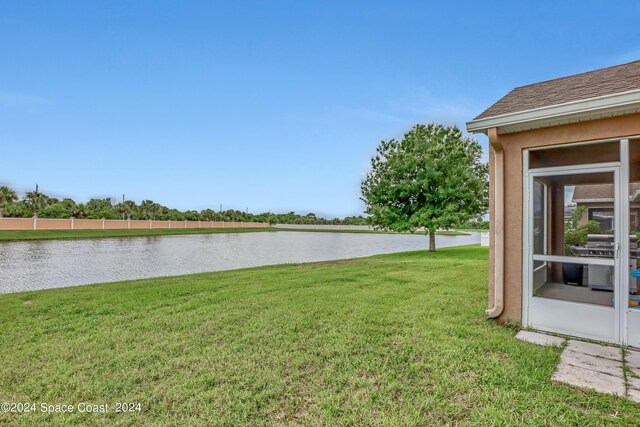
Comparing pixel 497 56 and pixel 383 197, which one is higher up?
pixel 497 56

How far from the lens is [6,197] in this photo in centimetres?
3897

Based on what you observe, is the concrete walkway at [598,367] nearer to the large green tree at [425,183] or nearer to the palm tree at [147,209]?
the large green tree at [425,183]

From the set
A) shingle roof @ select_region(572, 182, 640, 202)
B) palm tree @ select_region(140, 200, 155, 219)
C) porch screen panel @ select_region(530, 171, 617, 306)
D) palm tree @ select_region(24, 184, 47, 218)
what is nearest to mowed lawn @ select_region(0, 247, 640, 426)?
porch screen panel @ select_region(530, 171, 617, 306)

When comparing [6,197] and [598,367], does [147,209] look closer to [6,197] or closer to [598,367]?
[6,197]

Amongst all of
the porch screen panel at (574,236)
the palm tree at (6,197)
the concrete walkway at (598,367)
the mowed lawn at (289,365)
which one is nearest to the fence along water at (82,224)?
the palm tree at (6,197)

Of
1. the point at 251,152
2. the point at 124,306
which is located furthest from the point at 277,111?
the point at 124,306

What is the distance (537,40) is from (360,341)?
15.8 m

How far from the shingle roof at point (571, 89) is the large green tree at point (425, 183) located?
10.4m

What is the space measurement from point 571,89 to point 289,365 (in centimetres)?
514

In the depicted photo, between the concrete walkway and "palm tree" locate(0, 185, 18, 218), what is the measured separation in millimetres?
54121

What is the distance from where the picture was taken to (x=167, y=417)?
229 cm

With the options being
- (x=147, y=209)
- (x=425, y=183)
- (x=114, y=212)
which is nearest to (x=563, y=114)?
(x=425, y=183)

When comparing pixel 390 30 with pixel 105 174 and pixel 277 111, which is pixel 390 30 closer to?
pixel 277 111

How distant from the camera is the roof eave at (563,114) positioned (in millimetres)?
3342
